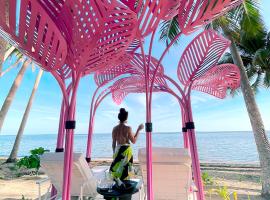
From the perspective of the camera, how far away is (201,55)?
4.51m

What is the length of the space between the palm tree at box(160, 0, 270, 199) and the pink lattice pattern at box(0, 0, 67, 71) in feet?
19.1

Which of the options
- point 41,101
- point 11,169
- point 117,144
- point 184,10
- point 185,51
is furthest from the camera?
point 41,101

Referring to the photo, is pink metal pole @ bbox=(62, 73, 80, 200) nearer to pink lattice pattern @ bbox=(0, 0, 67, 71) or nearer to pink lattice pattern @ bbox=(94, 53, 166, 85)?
pink lattice pattern @ bbox=(0, 0, 67, 71)

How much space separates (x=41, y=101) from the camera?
176ft

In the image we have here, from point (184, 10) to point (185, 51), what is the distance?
1759 mm

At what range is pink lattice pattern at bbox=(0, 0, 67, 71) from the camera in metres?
1.94

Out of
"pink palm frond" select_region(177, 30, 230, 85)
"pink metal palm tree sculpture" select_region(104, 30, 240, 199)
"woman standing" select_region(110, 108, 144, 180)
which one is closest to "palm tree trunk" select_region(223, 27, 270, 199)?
"pink metal palm tree sculpture" select_region(104, 30, 240, 199)

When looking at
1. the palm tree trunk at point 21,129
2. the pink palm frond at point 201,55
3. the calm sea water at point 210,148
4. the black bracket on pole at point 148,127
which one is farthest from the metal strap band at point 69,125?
the calm sea water at point 210,148

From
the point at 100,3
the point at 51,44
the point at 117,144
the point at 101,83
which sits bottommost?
the point at 117,144

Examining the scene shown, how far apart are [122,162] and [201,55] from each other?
8.94ft

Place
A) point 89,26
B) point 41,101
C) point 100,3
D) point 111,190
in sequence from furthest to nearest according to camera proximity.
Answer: point 41,101 < point 111,190 < point 89,26 < point 100,3

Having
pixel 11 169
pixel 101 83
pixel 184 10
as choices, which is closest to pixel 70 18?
pixel 184 10

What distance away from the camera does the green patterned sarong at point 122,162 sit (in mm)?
3515

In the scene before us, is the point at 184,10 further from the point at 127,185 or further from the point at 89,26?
the point at 127,185
